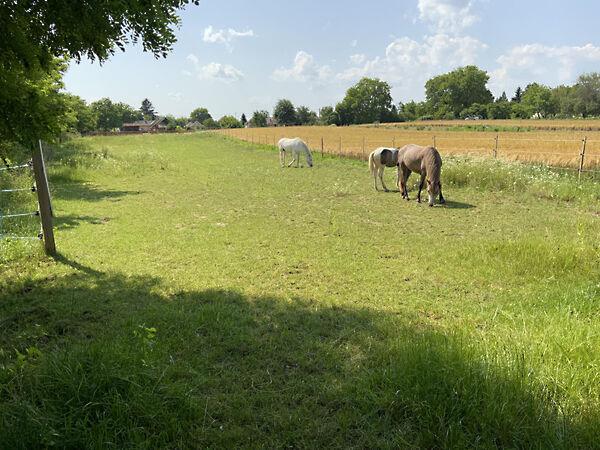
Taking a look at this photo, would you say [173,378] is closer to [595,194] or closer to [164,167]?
[595,194]

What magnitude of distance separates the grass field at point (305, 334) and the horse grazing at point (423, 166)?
1.65 meters

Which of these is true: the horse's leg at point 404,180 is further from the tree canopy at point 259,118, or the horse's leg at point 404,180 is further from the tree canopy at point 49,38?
the tree canopy at point 259,118

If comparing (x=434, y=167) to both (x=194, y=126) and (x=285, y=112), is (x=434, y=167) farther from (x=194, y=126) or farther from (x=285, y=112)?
(x=194, y=126)

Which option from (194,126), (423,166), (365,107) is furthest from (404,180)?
(194,126)

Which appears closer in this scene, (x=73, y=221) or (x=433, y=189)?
(x=73, y=221)

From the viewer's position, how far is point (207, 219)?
1027 centimetres

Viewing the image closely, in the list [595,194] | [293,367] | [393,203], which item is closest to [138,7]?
[293,367]

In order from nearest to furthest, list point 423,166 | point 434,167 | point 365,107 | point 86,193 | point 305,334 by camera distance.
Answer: point 305,334
point 434,167
point 423,166
point 86,193
point 365,107

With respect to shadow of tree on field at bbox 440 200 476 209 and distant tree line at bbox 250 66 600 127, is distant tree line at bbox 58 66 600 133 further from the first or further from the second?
shadow of tree on field at bbox 440 200 476 209

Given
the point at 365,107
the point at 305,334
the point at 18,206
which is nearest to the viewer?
the point at 305,334

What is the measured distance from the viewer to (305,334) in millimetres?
4230

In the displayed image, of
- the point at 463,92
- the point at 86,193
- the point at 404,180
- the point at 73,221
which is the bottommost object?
the point at 73,221

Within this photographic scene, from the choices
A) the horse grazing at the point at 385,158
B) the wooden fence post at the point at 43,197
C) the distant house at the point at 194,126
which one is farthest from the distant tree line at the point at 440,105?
the wooden fence post at the point at 43,197

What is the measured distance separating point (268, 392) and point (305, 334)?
107cm
